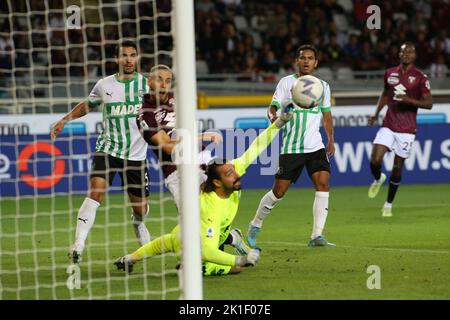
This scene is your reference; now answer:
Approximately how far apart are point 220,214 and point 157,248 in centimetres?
62

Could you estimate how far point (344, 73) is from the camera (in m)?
20.1

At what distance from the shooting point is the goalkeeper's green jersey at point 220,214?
317 inches

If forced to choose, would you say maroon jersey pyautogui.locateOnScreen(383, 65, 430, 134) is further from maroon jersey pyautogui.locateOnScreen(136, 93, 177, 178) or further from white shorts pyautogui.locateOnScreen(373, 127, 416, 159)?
maroon jersey pyautogui.locateOnScreen(136, 93, 177, 178)

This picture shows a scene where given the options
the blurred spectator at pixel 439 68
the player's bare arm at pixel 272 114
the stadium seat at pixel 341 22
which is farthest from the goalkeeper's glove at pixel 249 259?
the stadium seat at pixel 341 22

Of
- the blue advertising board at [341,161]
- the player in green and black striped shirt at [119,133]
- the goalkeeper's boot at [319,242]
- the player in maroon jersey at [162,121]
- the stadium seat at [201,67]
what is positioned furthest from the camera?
the stadium seat at [201,67]

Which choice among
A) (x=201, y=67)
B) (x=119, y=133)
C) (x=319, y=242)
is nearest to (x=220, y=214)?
(x=119, y=133)

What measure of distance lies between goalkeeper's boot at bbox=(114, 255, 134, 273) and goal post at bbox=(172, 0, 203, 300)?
5.93ft

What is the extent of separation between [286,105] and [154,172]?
9084 millimetres

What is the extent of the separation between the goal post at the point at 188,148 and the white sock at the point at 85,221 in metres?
2.60

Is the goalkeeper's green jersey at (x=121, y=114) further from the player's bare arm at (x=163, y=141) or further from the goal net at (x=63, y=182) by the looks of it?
the player's bare arm at (x=163, y=141)

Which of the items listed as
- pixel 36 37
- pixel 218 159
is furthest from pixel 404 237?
pixel 36 37

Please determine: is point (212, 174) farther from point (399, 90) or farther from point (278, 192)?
point (399, 90)

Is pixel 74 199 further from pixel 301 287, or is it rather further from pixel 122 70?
pixel 301 287

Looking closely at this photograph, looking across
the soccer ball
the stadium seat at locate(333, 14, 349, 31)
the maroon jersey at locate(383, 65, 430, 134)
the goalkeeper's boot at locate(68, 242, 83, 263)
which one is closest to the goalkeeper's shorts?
the goalkeeper's boot at locate(68, 242, 83, 263)
